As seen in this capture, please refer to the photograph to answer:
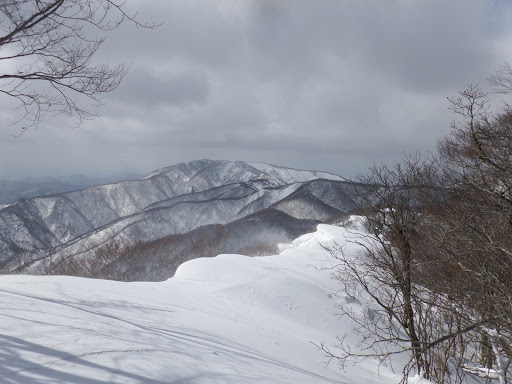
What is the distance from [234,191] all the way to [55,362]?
153 m

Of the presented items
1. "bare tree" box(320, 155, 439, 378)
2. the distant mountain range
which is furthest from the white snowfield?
the distant mountain range

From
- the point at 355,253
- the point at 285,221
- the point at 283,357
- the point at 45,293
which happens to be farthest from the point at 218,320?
the point at 285,221

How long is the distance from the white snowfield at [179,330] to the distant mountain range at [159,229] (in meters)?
6.08

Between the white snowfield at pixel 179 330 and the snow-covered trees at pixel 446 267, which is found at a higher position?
the snow-covered trees at pixel 446 267

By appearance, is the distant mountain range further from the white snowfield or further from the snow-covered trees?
the white snowfield

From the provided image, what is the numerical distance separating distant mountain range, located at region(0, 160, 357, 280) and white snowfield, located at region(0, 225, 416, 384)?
608cm

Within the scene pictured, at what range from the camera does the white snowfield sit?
10.9 ft

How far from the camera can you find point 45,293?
6719 mm

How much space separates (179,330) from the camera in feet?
18.8

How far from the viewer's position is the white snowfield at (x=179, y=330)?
3.33 metres

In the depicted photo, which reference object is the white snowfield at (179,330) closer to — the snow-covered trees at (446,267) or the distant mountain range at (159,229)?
the snow-covered trees at (446,267)

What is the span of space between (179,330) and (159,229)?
101245 mm

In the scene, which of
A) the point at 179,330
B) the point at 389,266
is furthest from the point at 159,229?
the point at 179,330

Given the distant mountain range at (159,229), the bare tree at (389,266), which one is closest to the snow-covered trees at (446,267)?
the bare tree at (389,266)
